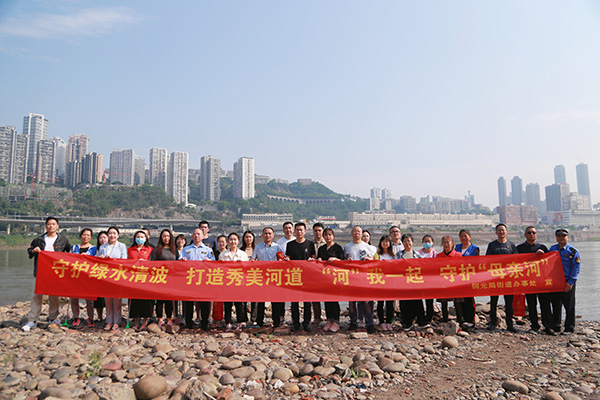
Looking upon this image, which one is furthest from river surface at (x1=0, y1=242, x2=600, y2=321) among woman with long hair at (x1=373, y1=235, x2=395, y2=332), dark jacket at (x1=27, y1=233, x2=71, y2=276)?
dark jacket at (x1=27, y1=233, x2=71, y2=276)

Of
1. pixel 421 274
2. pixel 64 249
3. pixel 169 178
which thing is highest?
pixel 169 178

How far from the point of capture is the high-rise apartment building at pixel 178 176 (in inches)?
4658

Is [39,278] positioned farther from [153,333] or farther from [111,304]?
[153,333]

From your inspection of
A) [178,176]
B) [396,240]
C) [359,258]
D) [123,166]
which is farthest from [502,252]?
[123,166]

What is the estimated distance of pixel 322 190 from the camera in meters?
194

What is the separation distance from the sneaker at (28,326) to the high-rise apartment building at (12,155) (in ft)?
380

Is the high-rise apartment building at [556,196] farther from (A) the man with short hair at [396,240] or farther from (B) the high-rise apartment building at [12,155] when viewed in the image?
(B) the high-rise apartment building at [12,155]

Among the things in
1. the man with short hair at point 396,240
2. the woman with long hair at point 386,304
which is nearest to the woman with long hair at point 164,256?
the woman with long hair at point 386,304

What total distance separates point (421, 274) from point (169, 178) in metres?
123

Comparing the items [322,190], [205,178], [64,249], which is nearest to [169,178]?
[205,178]

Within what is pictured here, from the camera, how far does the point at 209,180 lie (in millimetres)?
133125

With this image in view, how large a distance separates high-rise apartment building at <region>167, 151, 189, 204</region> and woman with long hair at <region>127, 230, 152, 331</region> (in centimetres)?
11621

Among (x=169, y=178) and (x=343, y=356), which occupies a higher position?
(x=169, y=178)

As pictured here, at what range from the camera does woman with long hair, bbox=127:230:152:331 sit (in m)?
5.70
